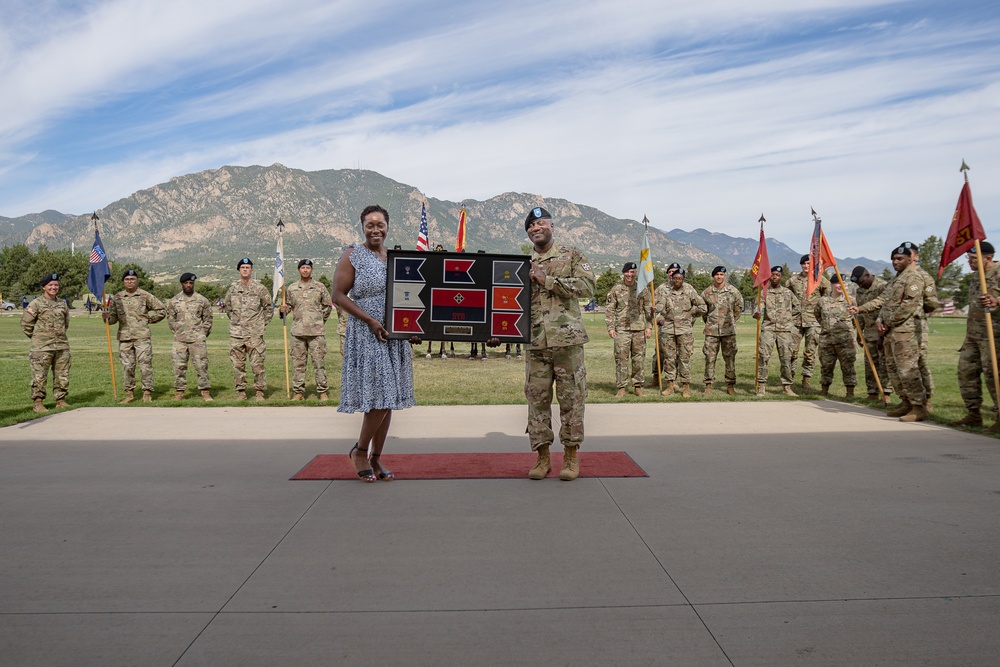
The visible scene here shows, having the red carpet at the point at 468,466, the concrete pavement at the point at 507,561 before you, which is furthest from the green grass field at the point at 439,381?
the concrete pavement at the point at 507,561

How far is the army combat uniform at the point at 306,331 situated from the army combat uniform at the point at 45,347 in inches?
136

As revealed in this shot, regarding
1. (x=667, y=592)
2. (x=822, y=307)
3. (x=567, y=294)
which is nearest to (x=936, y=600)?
(x=667, y=592)

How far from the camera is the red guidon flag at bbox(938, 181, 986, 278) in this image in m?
8.30

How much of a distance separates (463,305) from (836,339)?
28.3 feet

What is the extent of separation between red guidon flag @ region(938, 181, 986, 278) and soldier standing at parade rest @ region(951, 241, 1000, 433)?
0.13 meters

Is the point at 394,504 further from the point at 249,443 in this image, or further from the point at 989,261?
the point at 989,261

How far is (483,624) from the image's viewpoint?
3.05 metres

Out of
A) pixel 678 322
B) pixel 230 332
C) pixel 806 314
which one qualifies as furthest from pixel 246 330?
pixel 806 314

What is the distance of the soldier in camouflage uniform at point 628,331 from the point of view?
11.6m

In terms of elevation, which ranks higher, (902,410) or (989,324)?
(989,324)

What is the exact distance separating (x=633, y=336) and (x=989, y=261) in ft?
17.2

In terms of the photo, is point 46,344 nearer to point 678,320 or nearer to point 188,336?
point 188,336

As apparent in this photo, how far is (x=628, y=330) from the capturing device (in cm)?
1166

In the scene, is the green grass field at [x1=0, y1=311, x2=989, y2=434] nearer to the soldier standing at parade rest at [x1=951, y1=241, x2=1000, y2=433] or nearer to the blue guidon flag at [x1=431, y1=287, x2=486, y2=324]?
the soldier standing at parade rest at [x1=951, y1=241, x2=1000, y2=433]
